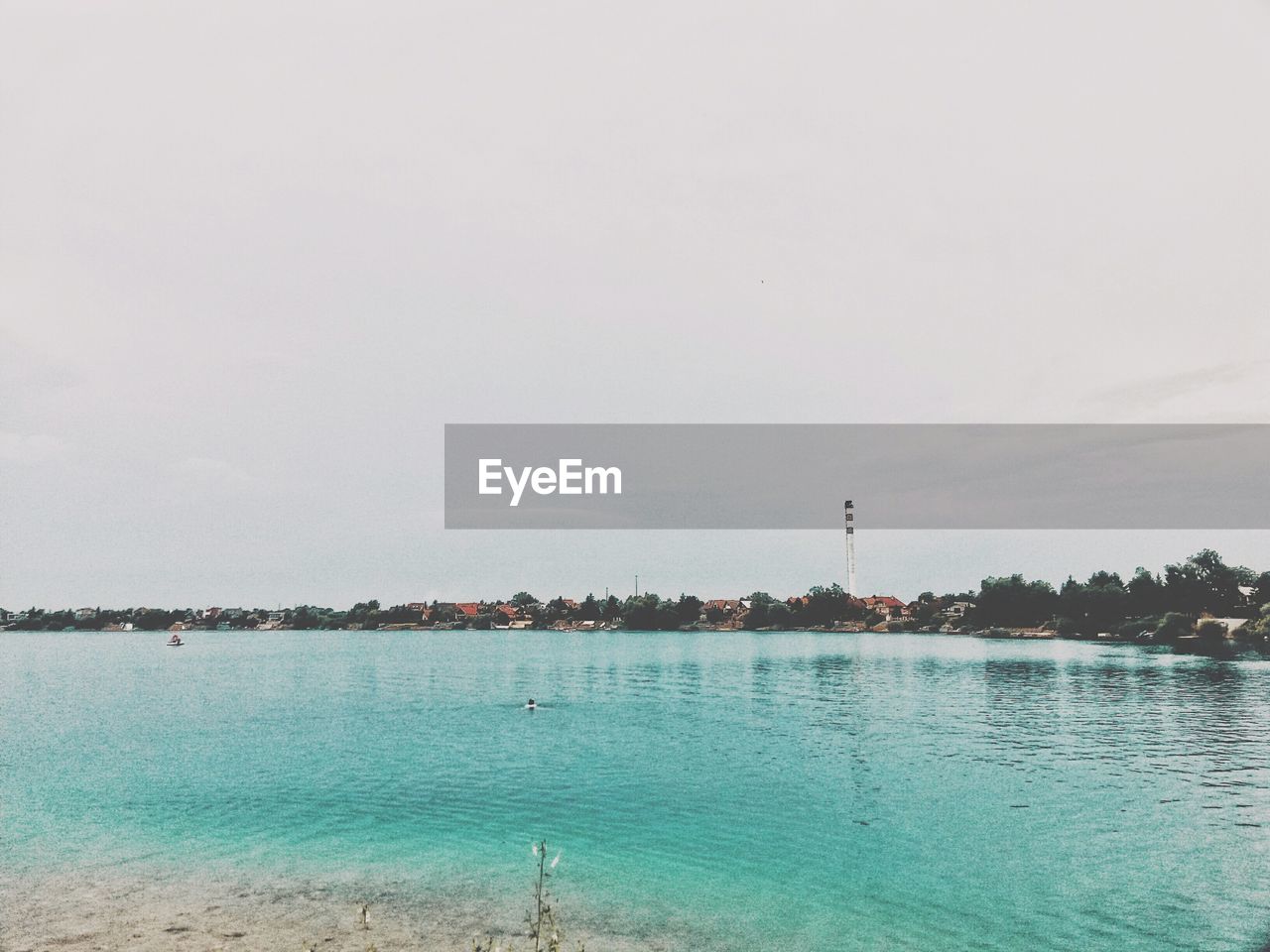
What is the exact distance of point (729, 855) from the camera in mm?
29609

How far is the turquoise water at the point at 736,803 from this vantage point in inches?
962

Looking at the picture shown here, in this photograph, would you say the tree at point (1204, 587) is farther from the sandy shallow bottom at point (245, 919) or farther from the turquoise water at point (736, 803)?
the sandy shallow bottom at point (245, 919)

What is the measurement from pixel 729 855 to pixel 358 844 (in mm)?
13967

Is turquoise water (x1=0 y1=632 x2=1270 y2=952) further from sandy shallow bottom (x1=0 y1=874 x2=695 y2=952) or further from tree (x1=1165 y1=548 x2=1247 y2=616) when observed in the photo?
tree (x1=1165 y1=548 x2=1247 y2=616)

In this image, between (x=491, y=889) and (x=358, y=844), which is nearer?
(x=491, y=889)

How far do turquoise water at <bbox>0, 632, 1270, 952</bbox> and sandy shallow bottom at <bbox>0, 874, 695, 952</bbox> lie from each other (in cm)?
156

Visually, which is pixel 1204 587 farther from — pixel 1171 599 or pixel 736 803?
pixel 736 803

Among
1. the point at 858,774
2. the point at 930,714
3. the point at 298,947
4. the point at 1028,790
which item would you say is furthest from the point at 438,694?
the point at 298,947

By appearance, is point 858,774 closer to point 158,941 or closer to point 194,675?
point 158,941

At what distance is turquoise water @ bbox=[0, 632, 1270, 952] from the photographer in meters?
24.4

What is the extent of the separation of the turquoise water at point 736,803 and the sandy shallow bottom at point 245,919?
1.56 m

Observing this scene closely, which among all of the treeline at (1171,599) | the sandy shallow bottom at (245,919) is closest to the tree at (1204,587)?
the treeline at (1171,599)

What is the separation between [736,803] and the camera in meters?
37.7

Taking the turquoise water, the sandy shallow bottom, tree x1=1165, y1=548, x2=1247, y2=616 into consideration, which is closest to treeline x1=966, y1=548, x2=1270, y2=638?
tree x1=1165, y1=548, x2=1247, y2=616
